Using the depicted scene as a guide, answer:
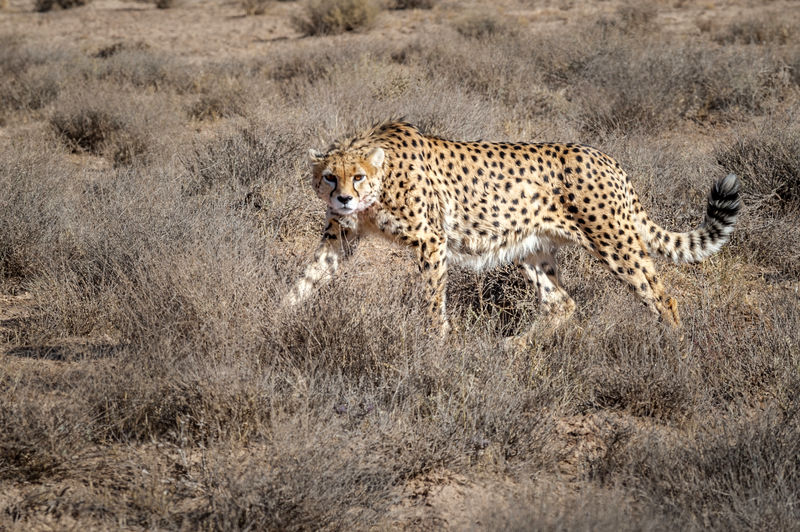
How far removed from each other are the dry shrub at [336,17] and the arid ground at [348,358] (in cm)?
703

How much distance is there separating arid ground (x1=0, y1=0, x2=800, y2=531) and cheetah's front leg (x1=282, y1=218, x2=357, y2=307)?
0.41ft

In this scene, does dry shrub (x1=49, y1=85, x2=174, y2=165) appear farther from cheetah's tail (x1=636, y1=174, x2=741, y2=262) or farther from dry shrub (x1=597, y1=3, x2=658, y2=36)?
dry shrub (x1=597, y1=3, x2=658, y2=36)

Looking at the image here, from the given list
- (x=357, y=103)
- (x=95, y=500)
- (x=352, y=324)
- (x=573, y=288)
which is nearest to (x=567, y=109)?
(x=357, y=103)

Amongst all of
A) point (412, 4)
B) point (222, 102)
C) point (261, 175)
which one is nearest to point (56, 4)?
point (412, 4)

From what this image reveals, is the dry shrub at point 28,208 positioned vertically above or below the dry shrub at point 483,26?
below

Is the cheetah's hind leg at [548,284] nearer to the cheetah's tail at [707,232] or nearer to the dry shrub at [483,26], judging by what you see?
the cheetah's tail at [707,232]

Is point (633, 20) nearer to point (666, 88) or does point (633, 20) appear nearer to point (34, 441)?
point (666, 88)

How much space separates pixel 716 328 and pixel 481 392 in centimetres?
140

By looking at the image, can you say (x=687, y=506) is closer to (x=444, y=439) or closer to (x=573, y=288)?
(x=444, y=439)

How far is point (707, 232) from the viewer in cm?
442

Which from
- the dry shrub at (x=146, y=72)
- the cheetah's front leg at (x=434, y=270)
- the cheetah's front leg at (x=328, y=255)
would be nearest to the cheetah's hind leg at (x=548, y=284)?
the cheetah's front leg at (x=434, y=270)

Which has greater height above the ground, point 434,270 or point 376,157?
point 376,157

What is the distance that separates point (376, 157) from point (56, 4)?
664 inches

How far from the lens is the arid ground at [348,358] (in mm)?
2689
